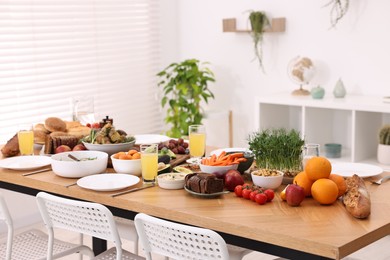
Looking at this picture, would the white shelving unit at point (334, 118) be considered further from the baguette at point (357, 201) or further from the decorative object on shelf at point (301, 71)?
the baguette at point (357, 201)

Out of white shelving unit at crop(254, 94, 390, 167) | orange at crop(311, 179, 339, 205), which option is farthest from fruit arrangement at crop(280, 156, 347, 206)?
white shelving unit at crop(254, 94, 390, 167)

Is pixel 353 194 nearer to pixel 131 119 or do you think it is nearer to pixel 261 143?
pixel 261 143

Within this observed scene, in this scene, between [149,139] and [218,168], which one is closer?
[218,168]

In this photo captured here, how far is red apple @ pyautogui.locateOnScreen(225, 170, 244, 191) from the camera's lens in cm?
264

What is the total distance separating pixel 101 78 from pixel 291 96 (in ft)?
4.90

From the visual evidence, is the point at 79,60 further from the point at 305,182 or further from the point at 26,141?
the point at 305,182

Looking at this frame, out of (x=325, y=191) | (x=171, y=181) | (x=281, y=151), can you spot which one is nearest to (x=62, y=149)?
(x=171, y=181)

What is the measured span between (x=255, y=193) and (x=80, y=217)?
27.0 inches

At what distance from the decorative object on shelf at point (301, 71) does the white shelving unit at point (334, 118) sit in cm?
11

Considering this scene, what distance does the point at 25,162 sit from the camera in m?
3.21

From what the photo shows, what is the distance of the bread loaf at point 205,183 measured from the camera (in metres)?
2.55

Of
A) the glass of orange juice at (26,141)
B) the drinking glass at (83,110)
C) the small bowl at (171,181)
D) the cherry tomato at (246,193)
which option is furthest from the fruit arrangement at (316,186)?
the drinking glass at (83,110)

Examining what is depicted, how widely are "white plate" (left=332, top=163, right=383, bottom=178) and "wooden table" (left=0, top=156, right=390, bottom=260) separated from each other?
0.30 feet

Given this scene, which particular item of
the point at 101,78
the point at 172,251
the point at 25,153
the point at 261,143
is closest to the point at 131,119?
the point at 101,78
